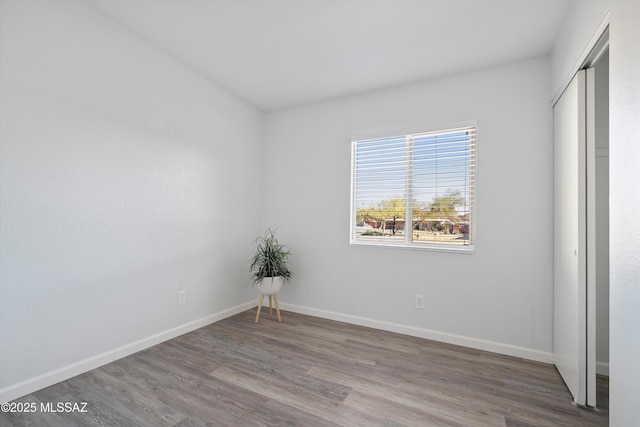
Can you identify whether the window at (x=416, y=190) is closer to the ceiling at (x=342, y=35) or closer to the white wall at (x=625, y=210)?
the ceiling at (x=342, y=35)

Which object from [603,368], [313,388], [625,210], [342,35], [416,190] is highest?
[342,35]

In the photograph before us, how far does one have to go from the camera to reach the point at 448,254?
2.85 metres

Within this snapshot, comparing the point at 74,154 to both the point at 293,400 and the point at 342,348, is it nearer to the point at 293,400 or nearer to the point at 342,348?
the point at 293,400

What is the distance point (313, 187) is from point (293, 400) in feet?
7.70

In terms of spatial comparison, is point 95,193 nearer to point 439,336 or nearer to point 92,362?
point 92,362

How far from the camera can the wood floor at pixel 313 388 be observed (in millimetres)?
1718

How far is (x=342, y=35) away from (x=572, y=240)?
7.48 ft

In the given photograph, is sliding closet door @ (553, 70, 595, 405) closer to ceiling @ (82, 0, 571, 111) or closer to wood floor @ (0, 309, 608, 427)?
wood floor @ (0, 309, 608, 427)

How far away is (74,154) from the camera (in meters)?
2.12

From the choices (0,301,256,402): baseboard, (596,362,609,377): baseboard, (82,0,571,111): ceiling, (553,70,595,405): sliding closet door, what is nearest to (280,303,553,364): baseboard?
(553,70,595,405): sliding closet door

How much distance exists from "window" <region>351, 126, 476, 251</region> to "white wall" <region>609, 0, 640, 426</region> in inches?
59.3

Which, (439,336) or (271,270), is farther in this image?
(271,270)

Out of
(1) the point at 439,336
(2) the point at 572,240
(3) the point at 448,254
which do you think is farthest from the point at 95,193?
(2) the point at 572,240

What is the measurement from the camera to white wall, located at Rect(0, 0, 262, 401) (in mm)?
1846
